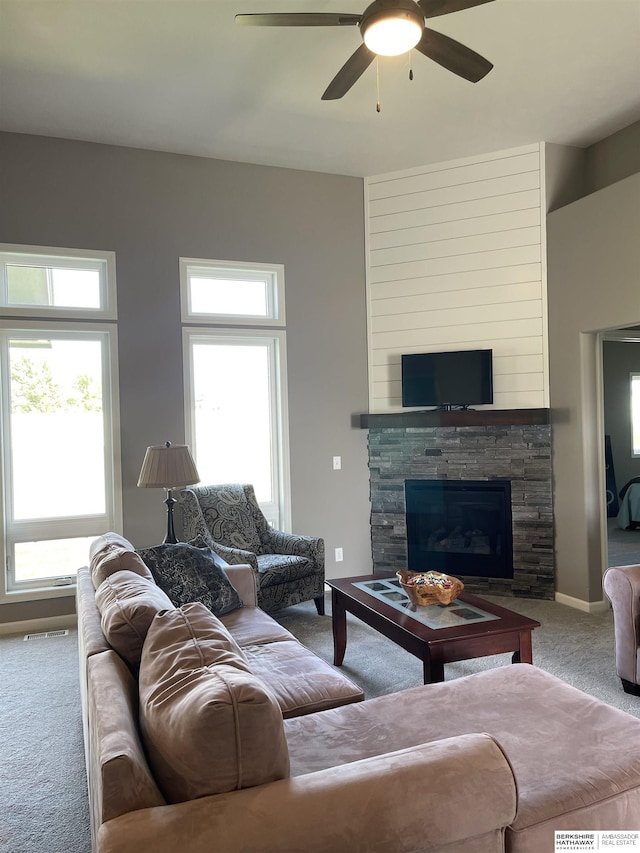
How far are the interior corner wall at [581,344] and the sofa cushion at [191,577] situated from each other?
2716mm

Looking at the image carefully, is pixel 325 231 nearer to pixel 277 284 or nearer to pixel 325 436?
pixel 277 284

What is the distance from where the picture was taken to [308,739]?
186 cm


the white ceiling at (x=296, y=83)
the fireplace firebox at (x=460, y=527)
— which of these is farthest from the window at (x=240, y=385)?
the fireplace firebox at (x=460, y=527)

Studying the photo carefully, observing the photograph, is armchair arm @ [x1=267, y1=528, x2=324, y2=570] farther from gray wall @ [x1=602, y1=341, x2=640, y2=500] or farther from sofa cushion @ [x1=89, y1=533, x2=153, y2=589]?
gray wall @ [x1=602, y1=341, x2=640, y2=500]

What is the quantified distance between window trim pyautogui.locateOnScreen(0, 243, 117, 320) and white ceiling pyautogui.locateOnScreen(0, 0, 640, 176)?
31.9 inches

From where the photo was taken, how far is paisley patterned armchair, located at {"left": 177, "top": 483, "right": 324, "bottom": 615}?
411 centimetres

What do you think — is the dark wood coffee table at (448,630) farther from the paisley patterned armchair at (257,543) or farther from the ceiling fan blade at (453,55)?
the ceiling fan blade at (453,55)

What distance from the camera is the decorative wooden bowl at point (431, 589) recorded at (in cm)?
303

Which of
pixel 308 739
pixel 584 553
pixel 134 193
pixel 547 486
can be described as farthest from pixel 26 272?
pixel 584 553

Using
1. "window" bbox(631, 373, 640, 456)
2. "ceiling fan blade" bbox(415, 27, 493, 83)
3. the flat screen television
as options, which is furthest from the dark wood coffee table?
"window" bbox(631, 373, 640, 456)

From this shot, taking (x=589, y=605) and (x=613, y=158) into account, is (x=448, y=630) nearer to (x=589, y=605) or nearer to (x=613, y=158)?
(x=589, y=605)

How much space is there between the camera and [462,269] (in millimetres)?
4965

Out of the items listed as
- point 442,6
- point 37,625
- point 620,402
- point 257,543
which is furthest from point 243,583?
point 620,402

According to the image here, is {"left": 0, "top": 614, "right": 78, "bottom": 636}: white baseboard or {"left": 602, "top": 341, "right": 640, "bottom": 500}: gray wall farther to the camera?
{"left": 602, "top": 341, "right": 640, "bottom": 500}: gray wall
